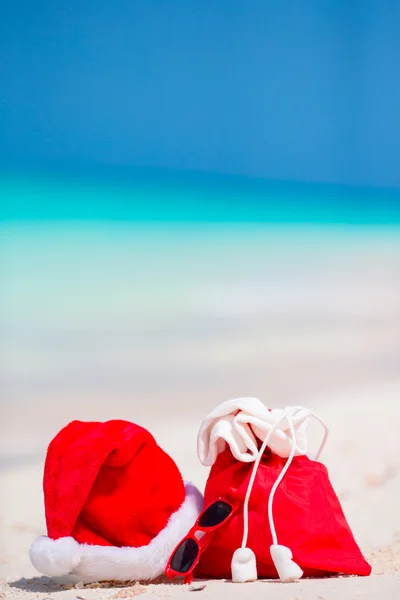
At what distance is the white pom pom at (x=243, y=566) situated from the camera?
2.84ft

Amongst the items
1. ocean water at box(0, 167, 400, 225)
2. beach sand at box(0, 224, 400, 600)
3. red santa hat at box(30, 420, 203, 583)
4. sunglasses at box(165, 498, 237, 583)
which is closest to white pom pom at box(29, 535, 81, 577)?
red santa hat at box(30, 420, 203, 583)

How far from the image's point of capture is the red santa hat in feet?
2.90

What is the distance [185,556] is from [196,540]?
0.07 feet

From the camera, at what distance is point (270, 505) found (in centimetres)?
91

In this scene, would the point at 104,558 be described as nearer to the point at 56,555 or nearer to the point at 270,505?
the point at 56,555

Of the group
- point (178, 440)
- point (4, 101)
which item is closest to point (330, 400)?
point (178, 440)

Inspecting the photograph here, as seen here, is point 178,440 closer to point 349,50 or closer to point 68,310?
point 68,310

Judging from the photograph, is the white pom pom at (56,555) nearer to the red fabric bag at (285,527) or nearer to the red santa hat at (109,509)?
the red santa hat at (109,509)

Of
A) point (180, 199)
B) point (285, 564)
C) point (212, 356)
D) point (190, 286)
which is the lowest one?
point (285, 564)

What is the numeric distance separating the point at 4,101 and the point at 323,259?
1.44 metres

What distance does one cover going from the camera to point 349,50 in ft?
9.28

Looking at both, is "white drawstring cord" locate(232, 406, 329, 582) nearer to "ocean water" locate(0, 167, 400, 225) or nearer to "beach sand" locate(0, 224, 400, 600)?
"beach sand" locate(0, 224, 400, 600)

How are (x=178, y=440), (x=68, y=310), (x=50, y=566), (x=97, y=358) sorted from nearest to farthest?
(x=50, y=566), (x=178, y=440), (x=97, y=358), (x=68, y=310)

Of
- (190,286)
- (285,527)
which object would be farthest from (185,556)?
(190,286)
